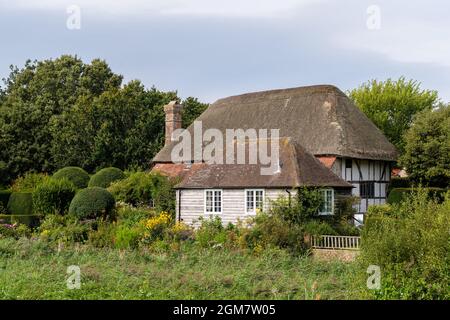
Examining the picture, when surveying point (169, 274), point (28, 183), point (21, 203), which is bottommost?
point (169, 274)

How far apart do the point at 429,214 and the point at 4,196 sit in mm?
26699

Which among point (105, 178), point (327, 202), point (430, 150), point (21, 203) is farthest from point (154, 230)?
point (430, 150)

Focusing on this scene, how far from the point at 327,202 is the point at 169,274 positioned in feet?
36.8

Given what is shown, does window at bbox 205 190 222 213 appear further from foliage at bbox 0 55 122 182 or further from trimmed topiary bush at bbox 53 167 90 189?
foliage at bbox 0 55 122 182

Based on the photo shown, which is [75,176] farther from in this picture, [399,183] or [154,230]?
[399,183]

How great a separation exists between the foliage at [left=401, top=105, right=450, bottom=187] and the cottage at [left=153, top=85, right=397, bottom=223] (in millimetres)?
1606

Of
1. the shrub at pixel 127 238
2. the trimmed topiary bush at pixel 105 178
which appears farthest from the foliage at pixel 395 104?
the shrub at pixel 127 238

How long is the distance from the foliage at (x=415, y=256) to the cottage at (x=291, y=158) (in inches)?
416

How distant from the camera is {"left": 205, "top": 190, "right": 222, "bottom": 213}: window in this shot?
26.9m

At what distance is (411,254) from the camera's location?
13.5m

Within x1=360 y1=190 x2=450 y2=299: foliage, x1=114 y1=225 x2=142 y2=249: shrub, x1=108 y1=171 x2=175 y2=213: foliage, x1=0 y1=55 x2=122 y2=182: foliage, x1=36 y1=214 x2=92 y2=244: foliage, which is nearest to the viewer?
x1=360 y1=190 x2=450 y2=299: foliage

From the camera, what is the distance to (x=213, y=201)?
1061 inches

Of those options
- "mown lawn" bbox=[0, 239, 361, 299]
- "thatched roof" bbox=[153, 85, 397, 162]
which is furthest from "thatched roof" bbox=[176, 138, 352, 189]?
"thatched roof" bbox=[153, 85, 397, 162]

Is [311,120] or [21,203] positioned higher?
[311,120]
